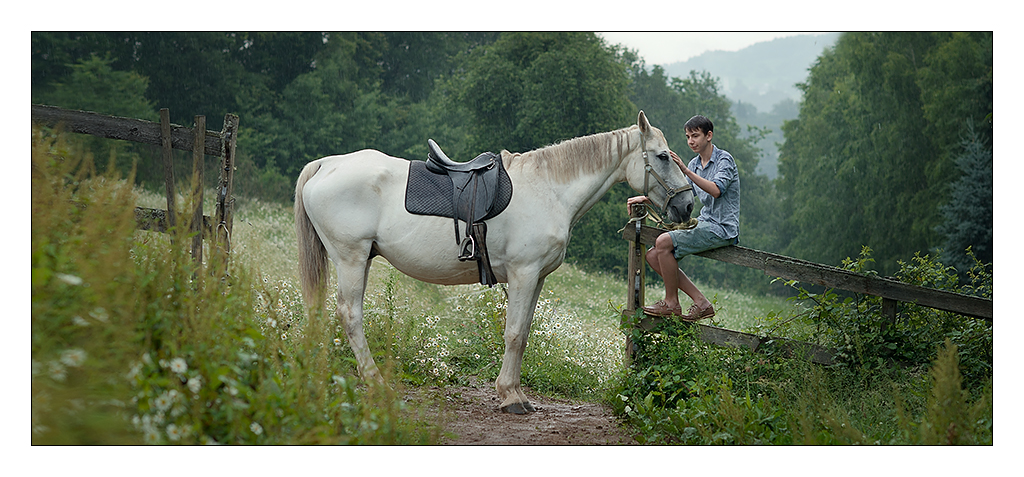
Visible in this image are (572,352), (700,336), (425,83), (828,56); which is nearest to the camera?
(700,336)

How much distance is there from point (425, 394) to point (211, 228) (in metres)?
2.34

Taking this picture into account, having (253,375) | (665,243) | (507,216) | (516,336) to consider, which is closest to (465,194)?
Answer: (507,216)

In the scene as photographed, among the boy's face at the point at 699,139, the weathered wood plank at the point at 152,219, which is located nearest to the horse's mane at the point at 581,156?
the boy's face at the point at 699,139

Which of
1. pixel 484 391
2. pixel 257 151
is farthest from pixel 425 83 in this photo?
pixel 484 391

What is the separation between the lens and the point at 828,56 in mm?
22406

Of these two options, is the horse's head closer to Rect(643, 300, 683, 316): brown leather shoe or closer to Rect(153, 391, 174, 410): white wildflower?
Rect(643, 300, 683, 316): brown leather shoe

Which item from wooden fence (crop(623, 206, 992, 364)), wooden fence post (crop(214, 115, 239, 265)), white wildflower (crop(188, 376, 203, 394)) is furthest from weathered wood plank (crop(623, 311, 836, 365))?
wooden fence post (crop(214, 115, 239, 265))

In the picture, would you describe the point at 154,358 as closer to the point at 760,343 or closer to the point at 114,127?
the point at 114,127

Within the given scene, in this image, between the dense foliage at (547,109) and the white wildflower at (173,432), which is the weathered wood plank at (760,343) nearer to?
the white wildflower at (173,432)

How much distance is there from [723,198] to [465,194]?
188 centimetres

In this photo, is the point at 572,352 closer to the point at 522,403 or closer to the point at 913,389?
the point at 522,403

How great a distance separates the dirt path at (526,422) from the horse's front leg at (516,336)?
113mm

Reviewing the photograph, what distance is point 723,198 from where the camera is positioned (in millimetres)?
4648

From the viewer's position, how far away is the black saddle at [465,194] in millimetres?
4746
